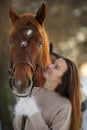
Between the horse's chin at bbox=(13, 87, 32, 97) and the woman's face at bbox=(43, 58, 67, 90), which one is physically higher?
the woman's face at bbox=(43, 58, 67, 90)

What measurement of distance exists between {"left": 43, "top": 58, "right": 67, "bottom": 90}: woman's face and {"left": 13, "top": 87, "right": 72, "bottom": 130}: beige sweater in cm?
6

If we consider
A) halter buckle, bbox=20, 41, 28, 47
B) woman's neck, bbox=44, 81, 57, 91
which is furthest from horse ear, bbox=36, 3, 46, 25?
woman's neck, bbox=44, 81, 57, 91

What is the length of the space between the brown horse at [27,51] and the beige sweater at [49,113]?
0.22 feet

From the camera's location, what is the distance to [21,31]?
169 centimetres

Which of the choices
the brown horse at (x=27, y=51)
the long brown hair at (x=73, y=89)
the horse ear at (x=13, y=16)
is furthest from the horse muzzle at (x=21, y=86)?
the horse ear at (x=13, y=16)

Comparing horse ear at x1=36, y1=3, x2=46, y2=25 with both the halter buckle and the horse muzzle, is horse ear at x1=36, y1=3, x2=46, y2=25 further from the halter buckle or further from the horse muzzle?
the horse muzzle

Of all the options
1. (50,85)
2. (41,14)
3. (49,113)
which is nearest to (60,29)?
(41,14)

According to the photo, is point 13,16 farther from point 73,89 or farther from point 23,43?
point 73,89

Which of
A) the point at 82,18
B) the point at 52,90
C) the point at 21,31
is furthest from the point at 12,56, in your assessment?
the point at 82,18

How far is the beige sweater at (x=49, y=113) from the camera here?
5.62 feet

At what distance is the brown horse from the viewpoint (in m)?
1.67

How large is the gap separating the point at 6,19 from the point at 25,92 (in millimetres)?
340

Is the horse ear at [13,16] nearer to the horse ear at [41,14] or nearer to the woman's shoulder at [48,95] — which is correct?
the horse ear at [41,14]

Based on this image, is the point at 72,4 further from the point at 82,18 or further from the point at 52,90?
the point at 52,90
